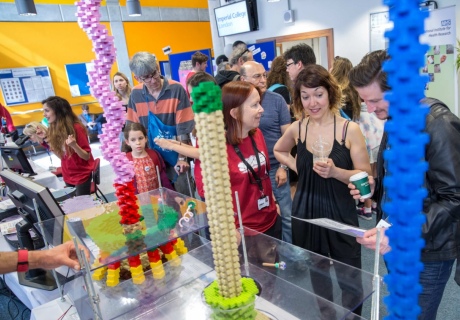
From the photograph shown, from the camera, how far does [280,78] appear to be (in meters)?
3.23

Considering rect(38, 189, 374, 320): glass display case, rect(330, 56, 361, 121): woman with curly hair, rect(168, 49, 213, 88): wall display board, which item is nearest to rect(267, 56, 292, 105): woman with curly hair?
rect(330, 56, 361, 121): woman with curly hair

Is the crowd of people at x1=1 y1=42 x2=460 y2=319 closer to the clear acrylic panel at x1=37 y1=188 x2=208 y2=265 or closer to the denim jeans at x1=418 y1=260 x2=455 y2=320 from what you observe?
the denim jeans at x1=418 y1=260 x2=455 y2=320

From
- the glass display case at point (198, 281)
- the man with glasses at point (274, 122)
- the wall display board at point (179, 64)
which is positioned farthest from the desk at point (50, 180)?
the wall display board at point (179, 64)

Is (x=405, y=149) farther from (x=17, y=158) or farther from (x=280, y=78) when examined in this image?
(x=17, y=158)

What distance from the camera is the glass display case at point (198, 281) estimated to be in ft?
3.87

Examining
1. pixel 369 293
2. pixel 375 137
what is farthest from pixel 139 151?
pixel 375 137

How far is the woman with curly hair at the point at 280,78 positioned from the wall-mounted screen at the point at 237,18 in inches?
221

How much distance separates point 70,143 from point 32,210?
143 centimetres

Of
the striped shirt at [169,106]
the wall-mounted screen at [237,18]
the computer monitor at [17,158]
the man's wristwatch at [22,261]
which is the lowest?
the man's wristwatch at [22,261]

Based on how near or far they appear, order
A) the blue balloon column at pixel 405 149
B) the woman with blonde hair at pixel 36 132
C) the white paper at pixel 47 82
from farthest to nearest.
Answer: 1. the white paper at pixel 47 82
2. the woman with blonde hair at pixel 36 132
3. the blue balloon column at pixel 405 149

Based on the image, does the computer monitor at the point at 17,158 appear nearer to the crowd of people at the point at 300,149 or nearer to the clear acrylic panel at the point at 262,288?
the crowd of people at the point at 300,149

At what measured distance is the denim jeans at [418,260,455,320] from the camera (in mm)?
1207

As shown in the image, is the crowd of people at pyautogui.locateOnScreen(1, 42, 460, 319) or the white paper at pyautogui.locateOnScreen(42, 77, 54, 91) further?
the white paper at pyautogui.locateOnScreen(42, 77, 54, 91)

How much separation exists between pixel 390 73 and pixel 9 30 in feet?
34.2
